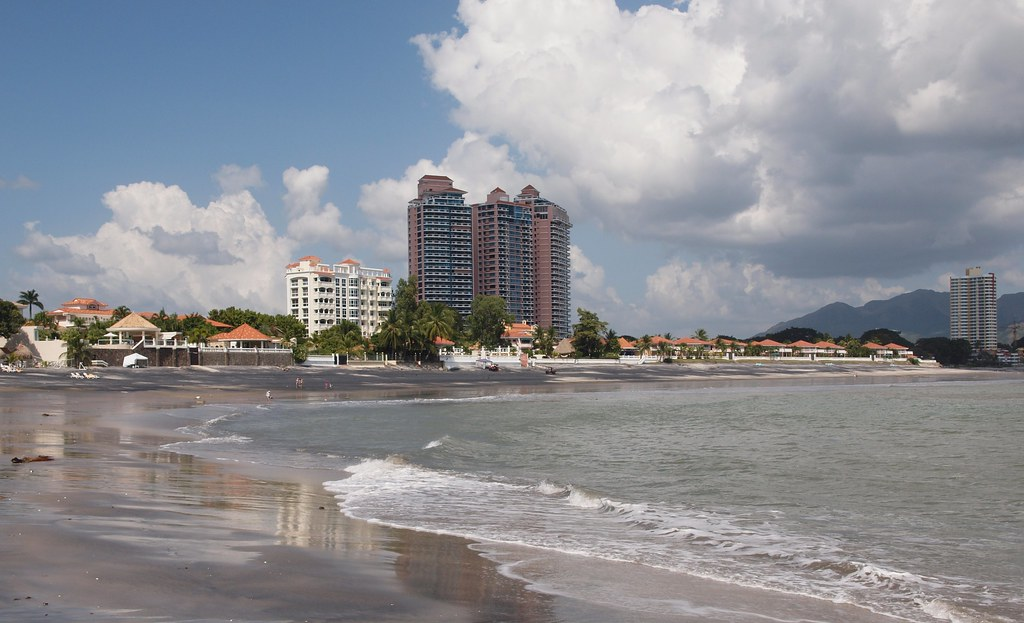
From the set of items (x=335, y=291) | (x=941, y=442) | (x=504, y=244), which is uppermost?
(x=504, y=244)

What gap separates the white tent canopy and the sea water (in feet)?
141

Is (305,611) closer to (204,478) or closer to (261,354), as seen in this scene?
(204,478)

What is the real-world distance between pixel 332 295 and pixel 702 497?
499 ft

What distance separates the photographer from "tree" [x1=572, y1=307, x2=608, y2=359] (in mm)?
114125

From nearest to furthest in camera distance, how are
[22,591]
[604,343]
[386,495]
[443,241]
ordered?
[22,591]
[386,495]
[604,343]
[443,241]

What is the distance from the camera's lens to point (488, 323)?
13338 cm

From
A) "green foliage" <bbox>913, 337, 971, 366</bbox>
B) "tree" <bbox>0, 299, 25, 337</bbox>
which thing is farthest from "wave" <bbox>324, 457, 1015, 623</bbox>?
"green foliage" <bbox>913, 337, 971, 366</bbox>

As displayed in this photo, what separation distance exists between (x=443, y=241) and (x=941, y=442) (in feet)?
575

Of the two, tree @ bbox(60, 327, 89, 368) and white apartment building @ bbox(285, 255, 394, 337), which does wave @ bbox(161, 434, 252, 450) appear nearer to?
tree @ bbox(60, 327, 89, 368)

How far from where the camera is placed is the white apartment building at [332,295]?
6280 inches

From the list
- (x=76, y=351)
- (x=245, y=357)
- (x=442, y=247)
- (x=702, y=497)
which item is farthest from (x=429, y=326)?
(x=442, y=247)

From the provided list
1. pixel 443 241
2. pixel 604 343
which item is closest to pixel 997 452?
pixel 604 343

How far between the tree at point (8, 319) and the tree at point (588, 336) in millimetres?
69335

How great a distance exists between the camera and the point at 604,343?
117500 millimetres
